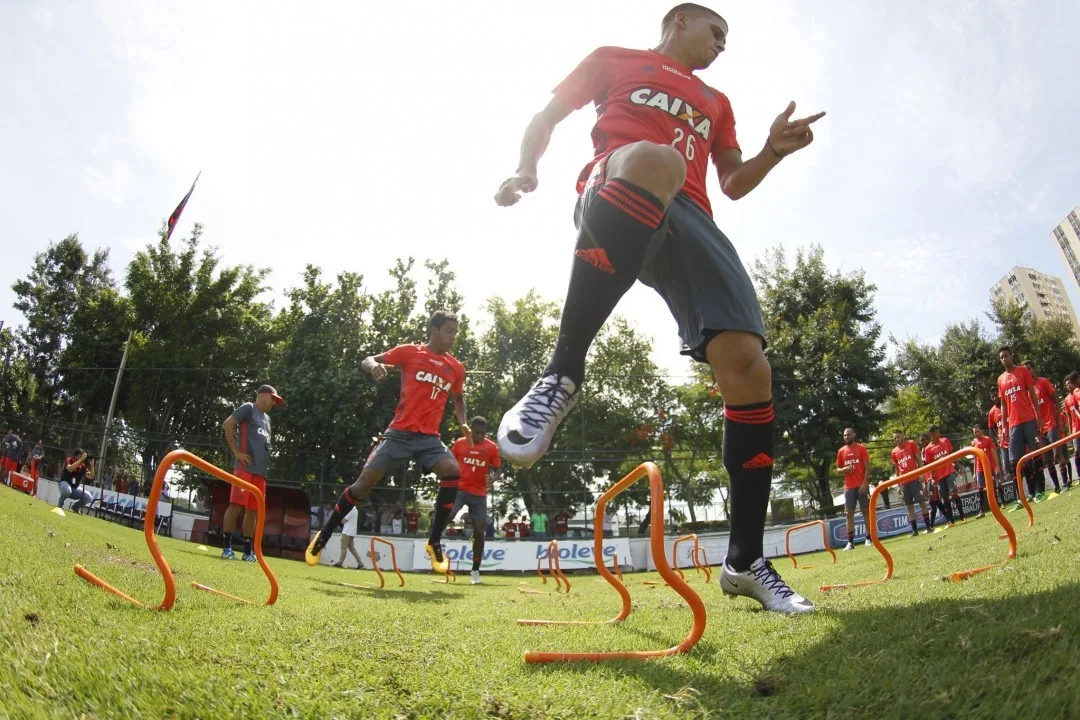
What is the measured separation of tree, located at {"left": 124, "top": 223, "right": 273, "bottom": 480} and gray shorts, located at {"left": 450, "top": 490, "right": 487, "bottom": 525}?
22.2 metres

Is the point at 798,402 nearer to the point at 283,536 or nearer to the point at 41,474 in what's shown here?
the point at 283,536

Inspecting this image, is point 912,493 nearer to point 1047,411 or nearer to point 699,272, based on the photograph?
point 1047,411

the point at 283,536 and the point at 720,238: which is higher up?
the point at 720,238

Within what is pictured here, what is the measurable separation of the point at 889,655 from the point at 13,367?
151ft

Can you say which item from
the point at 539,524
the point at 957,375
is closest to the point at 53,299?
the point at 539,524

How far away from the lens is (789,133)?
3020mm

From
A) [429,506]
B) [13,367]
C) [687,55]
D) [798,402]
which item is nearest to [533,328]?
[798,402]

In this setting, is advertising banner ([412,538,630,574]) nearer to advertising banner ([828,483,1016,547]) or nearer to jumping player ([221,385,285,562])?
advertising banner ([828,483,1016,547])

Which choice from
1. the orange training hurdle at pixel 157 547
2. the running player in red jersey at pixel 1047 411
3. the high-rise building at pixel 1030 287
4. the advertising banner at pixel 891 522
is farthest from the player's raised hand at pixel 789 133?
the high-rise building at pixel 1030 287

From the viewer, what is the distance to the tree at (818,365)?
27.1 m

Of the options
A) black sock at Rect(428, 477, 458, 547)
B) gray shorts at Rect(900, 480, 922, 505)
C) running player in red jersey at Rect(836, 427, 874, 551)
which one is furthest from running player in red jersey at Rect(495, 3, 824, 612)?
gray shorts at Rect(900, 480, 922, 505)

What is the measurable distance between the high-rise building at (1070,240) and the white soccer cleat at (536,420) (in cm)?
11221

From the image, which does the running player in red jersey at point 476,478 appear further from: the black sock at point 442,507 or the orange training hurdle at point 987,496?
the orange training hurdle at point 987,496

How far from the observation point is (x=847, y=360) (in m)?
29.4
